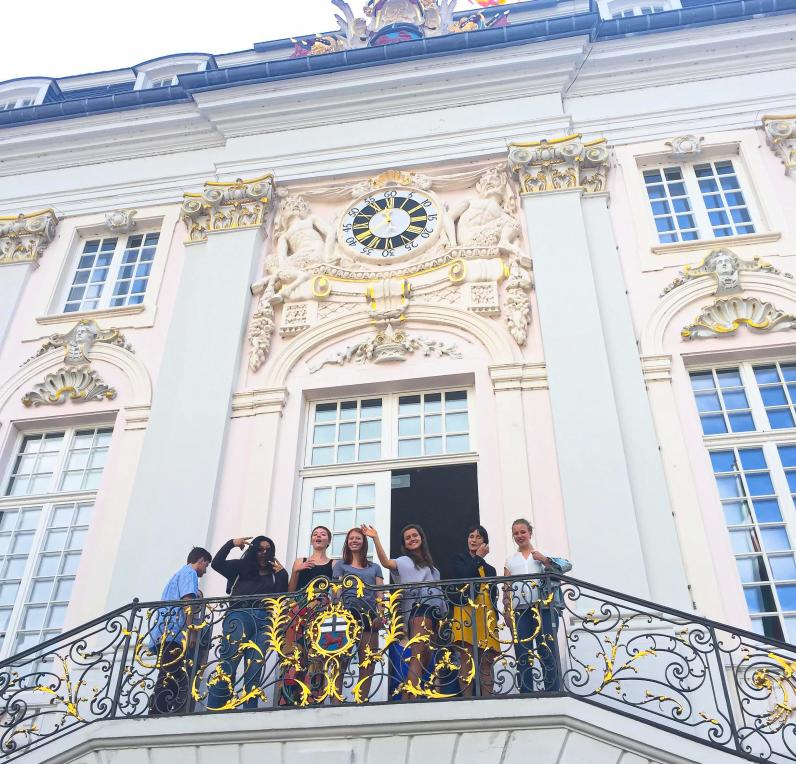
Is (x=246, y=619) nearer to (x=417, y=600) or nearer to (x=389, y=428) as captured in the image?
(x=417, y=600)

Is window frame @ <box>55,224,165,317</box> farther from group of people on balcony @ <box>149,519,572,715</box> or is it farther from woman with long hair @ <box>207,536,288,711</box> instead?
group of people on balcony @ <box>149,519,572,715</box>

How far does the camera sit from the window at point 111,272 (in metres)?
12.8

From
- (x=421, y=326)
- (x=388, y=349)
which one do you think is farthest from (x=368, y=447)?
(x=421, y=326)

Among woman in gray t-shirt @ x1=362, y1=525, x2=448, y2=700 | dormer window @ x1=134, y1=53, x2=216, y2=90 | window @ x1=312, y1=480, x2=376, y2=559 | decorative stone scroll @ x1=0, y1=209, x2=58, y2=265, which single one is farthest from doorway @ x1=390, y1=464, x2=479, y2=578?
dormer window @ x1=134, y1=53, x2=216, y2=90

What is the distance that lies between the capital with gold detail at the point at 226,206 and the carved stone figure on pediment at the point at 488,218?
2614mm

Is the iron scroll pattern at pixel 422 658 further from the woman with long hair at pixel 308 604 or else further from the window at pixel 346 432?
the window at pixel 346 432

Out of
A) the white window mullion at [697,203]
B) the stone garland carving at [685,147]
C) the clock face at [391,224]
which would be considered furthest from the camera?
the stone garland carving at [685,147]

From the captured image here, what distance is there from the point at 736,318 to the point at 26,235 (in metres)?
9.67

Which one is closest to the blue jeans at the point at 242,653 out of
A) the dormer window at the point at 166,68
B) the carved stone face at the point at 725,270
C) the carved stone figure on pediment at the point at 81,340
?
the carved stone figure on pediment at the point at 81,340

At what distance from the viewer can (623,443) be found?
9.55 metres

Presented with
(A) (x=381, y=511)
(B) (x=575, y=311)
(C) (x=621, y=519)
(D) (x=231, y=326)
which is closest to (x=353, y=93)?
(D) (x=231, y=326)

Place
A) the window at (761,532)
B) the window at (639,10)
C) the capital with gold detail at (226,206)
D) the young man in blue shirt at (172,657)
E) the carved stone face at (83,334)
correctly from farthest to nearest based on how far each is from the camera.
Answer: the window at (639,10)
the capital with gold detail at (226,206)
the carved stone face at (83,334)
the window at (761,532)
the young man in blue shirt at (172,657)

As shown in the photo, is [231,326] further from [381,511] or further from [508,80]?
[508,80]

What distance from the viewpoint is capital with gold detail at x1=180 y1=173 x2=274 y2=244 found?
12.8m
